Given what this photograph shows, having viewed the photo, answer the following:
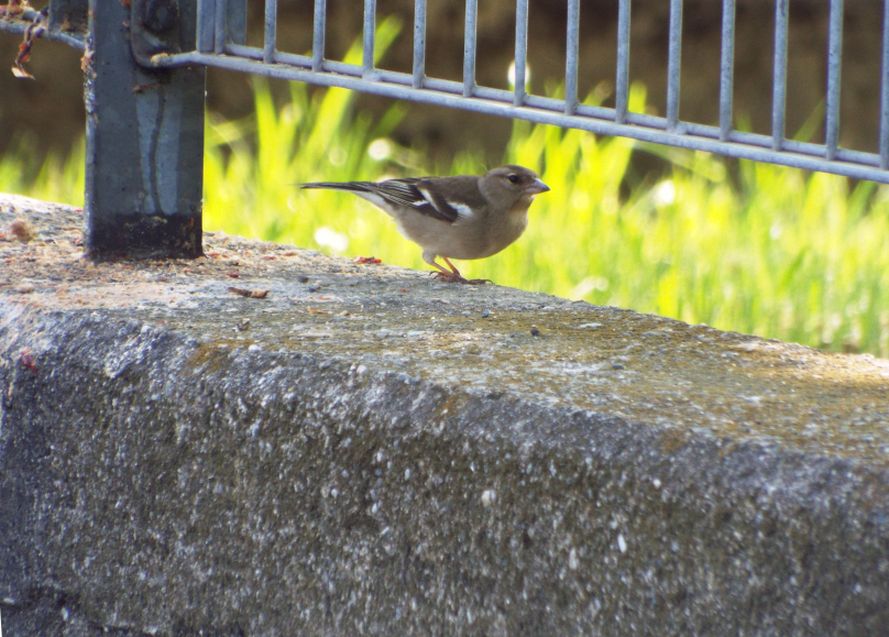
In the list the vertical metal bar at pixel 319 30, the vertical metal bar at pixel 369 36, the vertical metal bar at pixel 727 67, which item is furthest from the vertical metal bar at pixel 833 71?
the vertical metal bar at pixel 319 30

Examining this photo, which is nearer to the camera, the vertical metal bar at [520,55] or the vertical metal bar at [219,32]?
the vertical metal bar at [520,55]

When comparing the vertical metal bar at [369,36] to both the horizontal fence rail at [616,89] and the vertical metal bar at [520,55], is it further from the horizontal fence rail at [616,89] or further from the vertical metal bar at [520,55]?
Answer: the vertical metal bar at [520,55]

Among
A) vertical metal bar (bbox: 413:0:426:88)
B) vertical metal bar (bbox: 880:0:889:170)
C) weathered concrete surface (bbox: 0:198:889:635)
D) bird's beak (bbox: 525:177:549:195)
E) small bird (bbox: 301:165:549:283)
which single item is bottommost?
weathered concrete surface (bbox: 0:198:889:635)

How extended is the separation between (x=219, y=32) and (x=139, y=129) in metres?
0.27

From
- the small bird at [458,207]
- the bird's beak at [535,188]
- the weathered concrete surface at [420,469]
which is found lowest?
the weathered concrete surface at [420,469]

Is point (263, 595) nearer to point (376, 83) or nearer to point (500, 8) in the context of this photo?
point (376, 83)

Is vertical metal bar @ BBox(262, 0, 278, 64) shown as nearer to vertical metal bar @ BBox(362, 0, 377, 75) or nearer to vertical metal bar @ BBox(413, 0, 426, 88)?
vertical metal bar @ BBox(362, 0, 377, 75)

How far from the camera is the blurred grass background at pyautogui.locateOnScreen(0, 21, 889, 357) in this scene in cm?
406

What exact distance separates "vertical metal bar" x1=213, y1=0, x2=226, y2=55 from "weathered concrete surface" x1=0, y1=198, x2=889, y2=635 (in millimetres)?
511

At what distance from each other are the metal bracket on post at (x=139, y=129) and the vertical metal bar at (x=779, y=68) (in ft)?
4.41

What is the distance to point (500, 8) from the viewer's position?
22.0ft

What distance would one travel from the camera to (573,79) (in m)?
2.47

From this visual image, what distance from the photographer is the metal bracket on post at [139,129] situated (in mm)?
A: 2934

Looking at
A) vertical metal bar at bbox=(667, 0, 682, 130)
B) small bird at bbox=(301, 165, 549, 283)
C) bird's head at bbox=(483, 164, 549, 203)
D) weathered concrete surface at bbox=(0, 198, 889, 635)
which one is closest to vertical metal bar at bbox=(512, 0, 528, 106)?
vertical metal bar at bbox=(667, 0, 682, 130)
